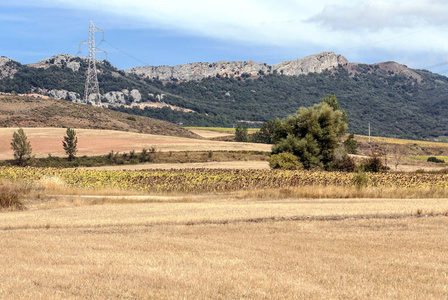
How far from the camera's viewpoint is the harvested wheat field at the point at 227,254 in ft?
32.8

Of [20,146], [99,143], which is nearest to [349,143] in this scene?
[99,143]

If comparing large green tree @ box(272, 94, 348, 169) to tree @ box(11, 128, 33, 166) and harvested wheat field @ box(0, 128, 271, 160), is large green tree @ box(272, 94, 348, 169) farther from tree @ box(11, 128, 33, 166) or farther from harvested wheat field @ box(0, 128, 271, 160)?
tree @ box(11, 128, 33, 166)

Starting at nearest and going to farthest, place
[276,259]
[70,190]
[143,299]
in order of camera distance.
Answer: [143,299], [276,259], [70,190]

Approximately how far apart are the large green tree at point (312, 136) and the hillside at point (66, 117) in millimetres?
60239

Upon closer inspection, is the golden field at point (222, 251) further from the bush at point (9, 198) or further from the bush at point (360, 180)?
the bush at point (360, 180)

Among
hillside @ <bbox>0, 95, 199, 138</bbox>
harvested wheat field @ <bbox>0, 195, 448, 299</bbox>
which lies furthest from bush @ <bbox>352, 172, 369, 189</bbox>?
hillside @ <bbox>0, 95, 199, 138</bbox>

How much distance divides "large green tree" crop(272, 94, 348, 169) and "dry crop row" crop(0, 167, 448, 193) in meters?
15.5

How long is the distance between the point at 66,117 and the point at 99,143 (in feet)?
120

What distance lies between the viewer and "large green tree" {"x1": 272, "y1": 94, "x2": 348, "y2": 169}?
191 ft

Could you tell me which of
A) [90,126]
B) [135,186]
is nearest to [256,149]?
[90,126]

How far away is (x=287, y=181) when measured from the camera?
38844 mm

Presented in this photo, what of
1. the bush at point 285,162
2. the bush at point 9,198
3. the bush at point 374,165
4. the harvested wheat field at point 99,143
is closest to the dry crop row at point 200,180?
the bush at point 9,198

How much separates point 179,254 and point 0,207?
50.7 feet

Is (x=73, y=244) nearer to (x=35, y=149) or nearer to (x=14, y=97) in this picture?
(x=35, y=149)
